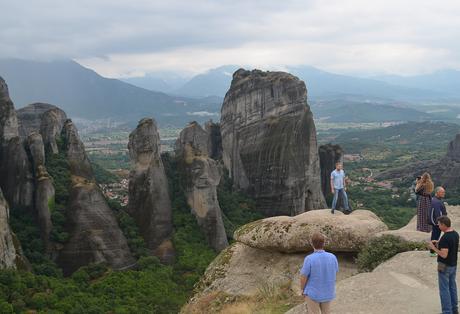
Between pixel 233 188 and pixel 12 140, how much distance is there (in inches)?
906

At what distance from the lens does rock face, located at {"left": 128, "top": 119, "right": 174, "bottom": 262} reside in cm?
4303

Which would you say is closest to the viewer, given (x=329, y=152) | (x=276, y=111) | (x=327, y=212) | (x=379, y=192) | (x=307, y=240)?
(x=307, y=240)

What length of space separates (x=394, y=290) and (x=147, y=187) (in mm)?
Answer: 31824

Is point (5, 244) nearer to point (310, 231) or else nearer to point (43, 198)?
point (43, 198)

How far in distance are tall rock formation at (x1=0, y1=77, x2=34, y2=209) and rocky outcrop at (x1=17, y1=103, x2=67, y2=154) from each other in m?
4.97

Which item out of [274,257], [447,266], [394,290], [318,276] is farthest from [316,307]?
[274,257]

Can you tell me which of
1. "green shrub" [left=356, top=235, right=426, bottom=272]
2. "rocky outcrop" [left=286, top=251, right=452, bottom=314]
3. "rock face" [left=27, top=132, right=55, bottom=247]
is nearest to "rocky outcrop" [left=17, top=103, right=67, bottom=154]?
"rock face" [left=27, top=132, right=55, bottom=247]

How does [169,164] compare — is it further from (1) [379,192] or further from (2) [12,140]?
(1) [379,192]

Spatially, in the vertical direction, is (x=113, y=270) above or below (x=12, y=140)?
below

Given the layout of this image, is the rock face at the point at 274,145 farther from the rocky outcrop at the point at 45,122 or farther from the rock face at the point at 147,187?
the rocky outcrop at the point at 45,122

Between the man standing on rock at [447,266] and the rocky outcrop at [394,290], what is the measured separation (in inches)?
20.1

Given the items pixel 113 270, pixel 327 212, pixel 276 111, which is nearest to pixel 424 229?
pixel 327 212

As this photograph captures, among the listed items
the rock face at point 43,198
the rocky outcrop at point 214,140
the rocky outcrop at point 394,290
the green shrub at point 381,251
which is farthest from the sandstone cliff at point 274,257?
the rocky outcrop at point 214,140

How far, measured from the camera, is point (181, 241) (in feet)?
137
